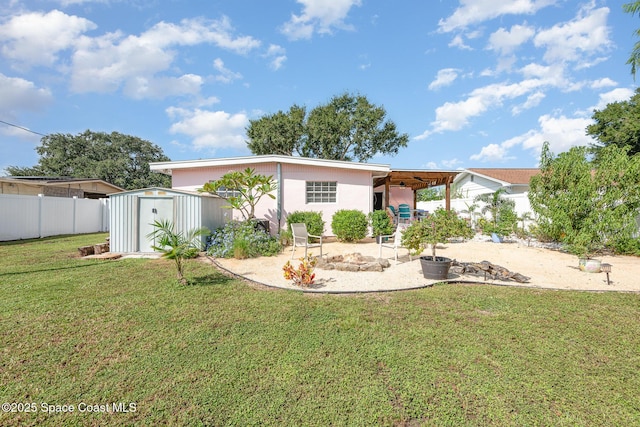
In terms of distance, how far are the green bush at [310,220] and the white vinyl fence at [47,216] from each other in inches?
443

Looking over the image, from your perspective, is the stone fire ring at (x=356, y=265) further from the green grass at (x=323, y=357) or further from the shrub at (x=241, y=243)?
the shrub at (x=241, y=243)

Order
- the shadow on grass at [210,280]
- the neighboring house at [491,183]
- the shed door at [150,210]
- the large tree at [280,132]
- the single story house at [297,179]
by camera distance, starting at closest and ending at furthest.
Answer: the shadow on grass at [210,280] → the shed door at [150,210] → the single story house at [297,179] → the neighboring house at [491,183] → the large tree at [280,132]

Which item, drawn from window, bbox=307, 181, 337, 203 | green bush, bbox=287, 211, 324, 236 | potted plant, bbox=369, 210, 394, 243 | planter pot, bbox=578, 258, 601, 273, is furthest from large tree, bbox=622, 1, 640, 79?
green bush, bbox=287, 211, 324, 236

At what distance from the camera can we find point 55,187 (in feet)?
59.0

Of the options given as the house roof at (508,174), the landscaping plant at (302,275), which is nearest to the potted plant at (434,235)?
the landscaping plant at (302,275)

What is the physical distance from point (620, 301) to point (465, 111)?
16720 millimetres

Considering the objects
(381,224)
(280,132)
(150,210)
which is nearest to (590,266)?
(381,224)

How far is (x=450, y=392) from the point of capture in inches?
86.9

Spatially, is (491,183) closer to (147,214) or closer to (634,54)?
(634,54)

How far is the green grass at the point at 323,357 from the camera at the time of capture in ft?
6.59

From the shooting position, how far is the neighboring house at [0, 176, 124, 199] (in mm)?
15744

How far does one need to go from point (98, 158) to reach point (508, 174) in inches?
1891

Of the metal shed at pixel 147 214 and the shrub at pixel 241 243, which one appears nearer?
the shrub at pixel 241 243

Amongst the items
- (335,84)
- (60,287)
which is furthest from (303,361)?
(335,84)
